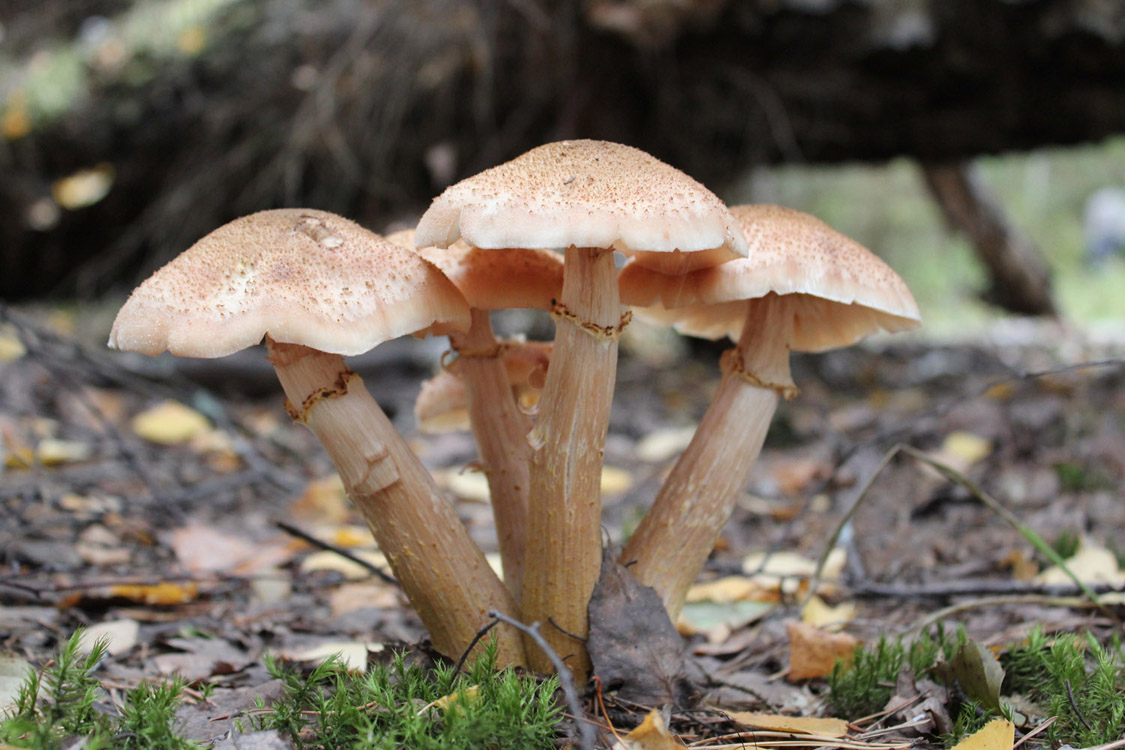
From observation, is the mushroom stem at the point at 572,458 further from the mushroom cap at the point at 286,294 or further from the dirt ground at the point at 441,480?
the dirt ground at the point at 441,480

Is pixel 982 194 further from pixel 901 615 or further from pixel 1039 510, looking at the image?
pixel 901 615

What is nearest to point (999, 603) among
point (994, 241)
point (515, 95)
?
point (515, 95)

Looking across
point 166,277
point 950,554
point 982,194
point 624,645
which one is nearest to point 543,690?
point 624,645

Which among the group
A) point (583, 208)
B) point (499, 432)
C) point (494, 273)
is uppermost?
point (583, 208)

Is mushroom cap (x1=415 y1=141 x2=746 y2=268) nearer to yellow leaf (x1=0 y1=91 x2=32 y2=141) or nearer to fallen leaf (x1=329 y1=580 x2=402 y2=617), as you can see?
fallen leaf (x1=329 y1=580 x2=402 y2=617)

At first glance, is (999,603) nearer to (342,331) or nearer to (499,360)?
(499,360)

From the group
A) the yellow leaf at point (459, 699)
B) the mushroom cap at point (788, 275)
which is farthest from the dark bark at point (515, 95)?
the yellow leaf at point (459, 699)

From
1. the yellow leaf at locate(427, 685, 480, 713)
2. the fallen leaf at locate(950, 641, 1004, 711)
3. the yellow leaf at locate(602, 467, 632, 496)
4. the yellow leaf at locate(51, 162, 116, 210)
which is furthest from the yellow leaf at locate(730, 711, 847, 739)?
the yellow leaf at locate(51, 162, 116, 210)
